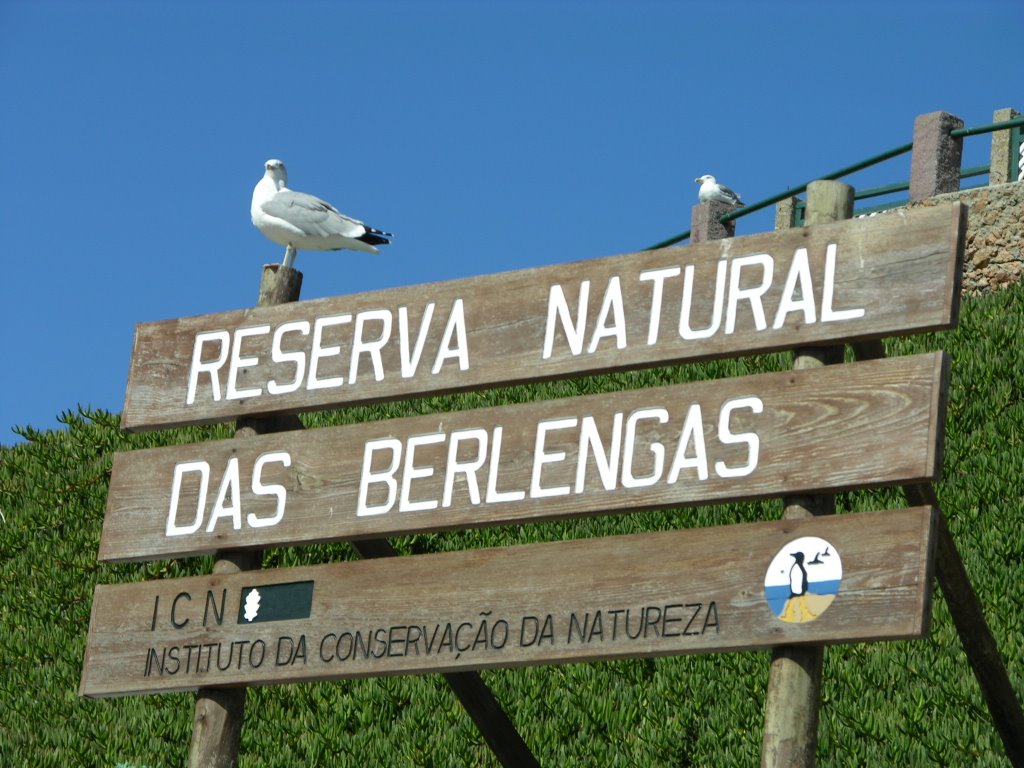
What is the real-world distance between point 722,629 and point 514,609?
2.74ft

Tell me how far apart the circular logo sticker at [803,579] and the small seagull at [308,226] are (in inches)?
135

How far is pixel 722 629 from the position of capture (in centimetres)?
531

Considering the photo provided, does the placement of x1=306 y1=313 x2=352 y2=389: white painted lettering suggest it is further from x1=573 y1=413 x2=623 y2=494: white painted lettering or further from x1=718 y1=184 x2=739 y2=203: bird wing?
x1=718 y1=184 x2=739 y2=203: bird wing

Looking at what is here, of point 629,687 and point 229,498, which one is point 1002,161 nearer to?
point 629,687

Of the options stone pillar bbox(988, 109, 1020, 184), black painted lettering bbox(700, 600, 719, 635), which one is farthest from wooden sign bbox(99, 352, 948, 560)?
stone pillar bbox(988, 109, 1020, 184)

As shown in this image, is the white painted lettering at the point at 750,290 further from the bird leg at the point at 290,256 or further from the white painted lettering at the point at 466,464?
the bird leg at the point at 290,256

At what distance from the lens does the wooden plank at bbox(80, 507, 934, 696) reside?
512 centimetres

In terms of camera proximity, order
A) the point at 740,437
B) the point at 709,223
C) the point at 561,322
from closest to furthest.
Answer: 1. the point at 740,437
2. the point at 561,322
3. the point at 709,223

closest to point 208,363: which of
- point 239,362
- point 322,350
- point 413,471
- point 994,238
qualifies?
point 239,362

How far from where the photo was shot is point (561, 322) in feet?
19.9

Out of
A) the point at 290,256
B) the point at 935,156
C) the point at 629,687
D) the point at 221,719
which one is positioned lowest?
the point at 221,719

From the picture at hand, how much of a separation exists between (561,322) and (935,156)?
479 inches

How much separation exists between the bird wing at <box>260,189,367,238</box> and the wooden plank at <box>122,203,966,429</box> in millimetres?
1147

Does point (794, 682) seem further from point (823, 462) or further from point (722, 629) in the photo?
point (823, 462)
